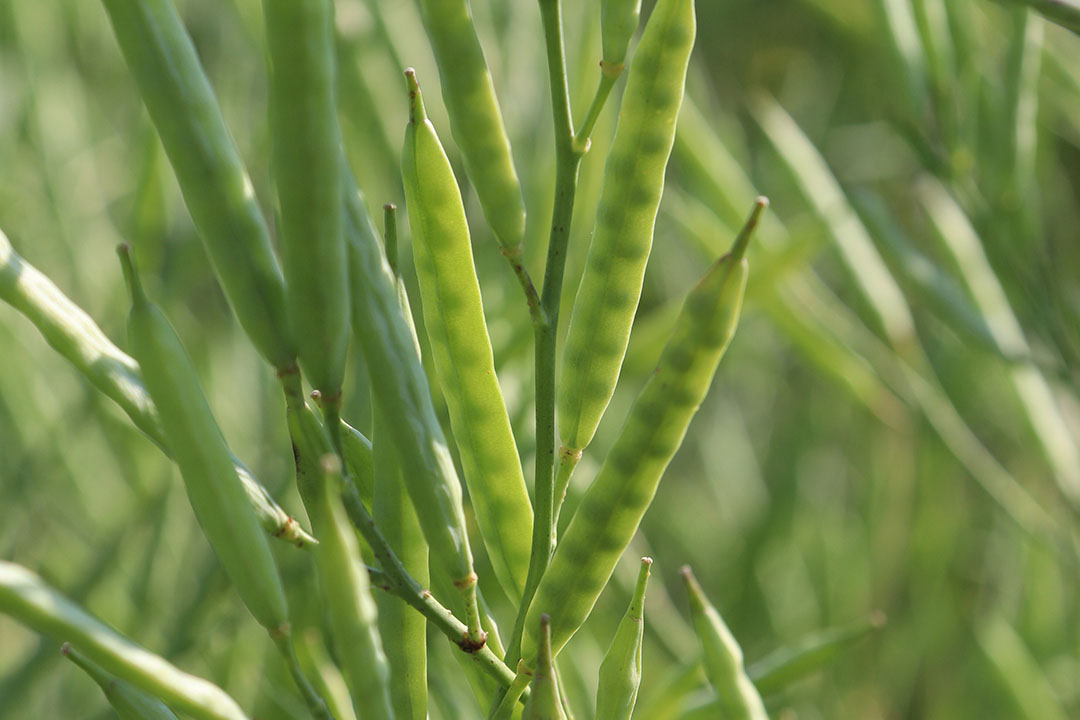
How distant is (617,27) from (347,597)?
0.52ft

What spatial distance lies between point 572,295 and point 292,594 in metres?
0.23

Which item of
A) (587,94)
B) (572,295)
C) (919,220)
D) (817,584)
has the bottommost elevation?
(817,584)

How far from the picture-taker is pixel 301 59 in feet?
0.68

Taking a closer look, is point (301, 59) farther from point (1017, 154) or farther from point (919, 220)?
point (919, 220)

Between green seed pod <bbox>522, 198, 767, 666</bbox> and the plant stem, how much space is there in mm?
17

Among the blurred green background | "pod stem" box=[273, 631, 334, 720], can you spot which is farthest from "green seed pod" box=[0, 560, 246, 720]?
Result: the blurred green background

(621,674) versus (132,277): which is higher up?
(132,277)

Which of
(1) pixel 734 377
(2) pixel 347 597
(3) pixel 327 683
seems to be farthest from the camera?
(1) pixel 734 377

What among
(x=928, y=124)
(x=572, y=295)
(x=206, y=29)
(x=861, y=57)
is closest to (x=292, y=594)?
(x=572, y=295)

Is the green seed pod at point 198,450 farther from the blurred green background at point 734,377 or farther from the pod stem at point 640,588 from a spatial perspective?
the blurred green background at point 734,377

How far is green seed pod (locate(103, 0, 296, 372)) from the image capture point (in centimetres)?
23

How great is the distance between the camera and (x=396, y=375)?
0.25 meters

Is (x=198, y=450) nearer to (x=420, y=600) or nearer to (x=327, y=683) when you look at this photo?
(x=420, y=600)

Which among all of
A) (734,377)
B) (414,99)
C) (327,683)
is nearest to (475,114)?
(414,99)
